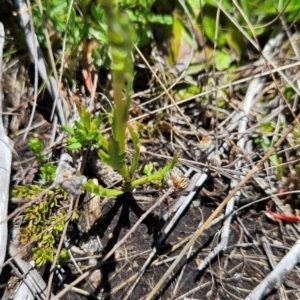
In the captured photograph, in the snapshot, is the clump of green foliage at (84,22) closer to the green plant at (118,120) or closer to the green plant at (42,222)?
the green plant at (118,120)

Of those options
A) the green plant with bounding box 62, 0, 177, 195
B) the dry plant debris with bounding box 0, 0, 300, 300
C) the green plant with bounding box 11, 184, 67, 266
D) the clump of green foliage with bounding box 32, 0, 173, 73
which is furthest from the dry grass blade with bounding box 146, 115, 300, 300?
the clump of green foliage with bounding box 32, 0, 173, 73

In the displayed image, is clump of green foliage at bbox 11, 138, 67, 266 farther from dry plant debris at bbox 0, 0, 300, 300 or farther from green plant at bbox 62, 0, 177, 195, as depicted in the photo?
green plant at bbox 62, 0, 177, 195

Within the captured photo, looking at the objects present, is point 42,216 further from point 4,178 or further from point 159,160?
point 159,160

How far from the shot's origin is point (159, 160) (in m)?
1.74

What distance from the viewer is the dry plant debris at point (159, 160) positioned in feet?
4.85

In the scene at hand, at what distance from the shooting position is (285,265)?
4.69 ft

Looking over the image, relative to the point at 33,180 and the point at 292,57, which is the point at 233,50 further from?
the point at 33,180

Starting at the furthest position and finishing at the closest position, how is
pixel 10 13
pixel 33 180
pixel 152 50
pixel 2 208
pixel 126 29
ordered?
pixel 152 50 < pixel 10 13 < pixel 33 180 < pixel 2 208 < pixel 126 29

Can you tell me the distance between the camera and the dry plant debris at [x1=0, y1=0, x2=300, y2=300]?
4.85 ft

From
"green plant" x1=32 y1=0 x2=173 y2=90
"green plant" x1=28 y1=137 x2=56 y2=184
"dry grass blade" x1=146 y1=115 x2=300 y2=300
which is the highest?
"green plant" x1=32 y1=0 x2=173 y2=90

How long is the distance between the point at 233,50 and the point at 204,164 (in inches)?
19.1

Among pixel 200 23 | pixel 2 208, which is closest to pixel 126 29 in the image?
pixel 2 208

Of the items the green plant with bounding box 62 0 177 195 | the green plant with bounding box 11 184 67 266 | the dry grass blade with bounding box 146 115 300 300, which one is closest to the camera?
the green plant with bounding box 62 0 177 195

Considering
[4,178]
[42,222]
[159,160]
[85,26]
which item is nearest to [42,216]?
[42,222]
